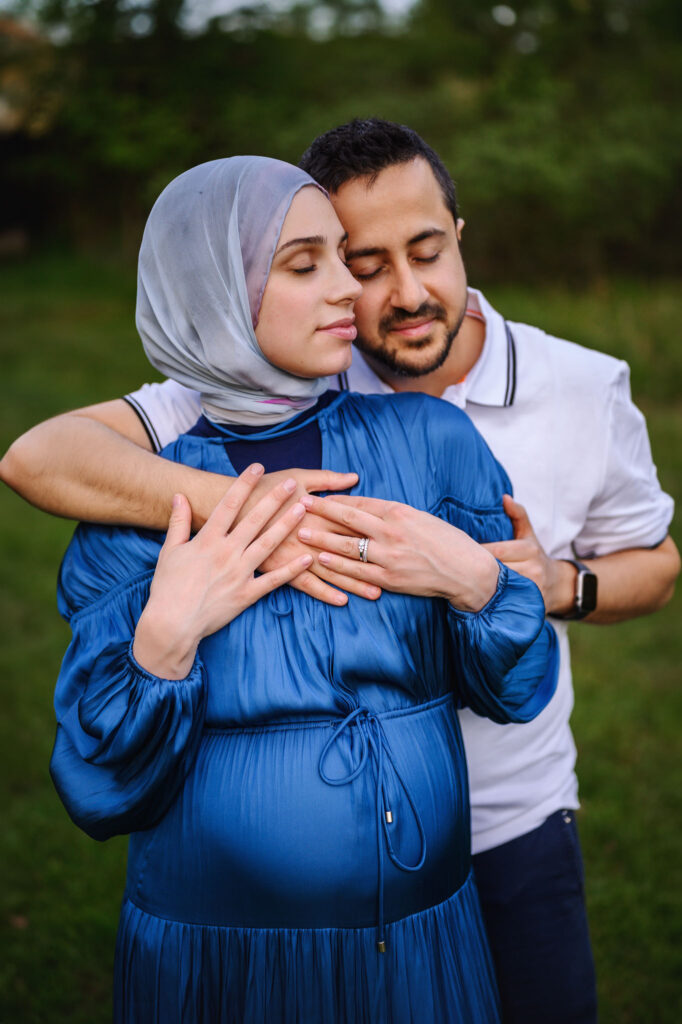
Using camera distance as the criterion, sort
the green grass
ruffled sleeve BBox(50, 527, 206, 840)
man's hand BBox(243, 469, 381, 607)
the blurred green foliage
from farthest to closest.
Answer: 1. the blurred green foliage
2. the green grass
3. man's hand BBox(243, 469, 381, 607)
4. ruffled sleeve BBox(50, 527, 206, 840)

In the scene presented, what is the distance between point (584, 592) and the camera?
245cm

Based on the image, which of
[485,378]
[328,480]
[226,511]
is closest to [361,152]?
[485,378]

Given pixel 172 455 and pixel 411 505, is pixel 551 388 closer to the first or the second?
pixel 411 505

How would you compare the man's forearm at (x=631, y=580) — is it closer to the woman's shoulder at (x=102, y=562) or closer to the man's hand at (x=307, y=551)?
the man's hand at (x=307, y=551)

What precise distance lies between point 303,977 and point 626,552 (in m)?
1.41

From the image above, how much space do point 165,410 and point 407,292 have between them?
2.12 ft

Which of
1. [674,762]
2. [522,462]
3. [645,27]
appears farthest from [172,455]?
[645,27]

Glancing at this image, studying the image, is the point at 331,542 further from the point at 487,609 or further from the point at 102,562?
the point at 102,562

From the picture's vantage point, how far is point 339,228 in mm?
1959

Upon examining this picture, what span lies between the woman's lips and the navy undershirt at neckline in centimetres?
16

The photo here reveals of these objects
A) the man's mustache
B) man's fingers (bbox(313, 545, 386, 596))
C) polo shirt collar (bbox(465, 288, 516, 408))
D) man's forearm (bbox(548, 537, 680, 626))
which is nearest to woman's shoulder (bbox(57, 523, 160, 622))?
man's fingers (bbox(313, 545, 386, 596))

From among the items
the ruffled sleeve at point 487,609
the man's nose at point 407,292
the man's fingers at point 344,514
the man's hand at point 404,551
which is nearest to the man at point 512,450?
the man's nose at point 407,292

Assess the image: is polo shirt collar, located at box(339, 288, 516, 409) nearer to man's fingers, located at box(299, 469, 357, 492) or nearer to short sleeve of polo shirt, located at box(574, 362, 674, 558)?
short sleeve of polo shirt, located at box(574, 362, 674, 558)

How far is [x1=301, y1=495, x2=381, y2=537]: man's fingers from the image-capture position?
1870 millimetres
